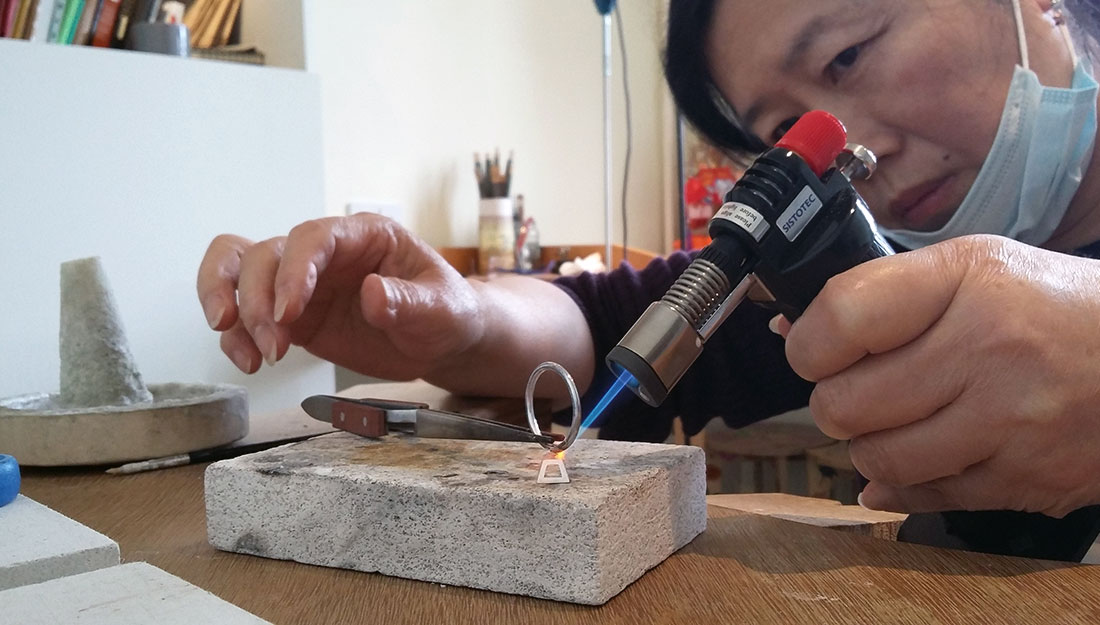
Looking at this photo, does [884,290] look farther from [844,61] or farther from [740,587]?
[844,61]

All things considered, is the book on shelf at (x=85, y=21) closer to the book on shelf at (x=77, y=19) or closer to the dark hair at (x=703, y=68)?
the book on shelf at (x=77, y=19)

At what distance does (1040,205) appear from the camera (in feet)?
2.52

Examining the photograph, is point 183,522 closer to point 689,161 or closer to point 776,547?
point 776,547

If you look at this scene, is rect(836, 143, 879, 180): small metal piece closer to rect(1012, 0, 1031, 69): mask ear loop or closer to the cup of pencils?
rect(1012, 0, 1031, 69): mask ear loop

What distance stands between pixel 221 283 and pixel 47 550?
0.31m

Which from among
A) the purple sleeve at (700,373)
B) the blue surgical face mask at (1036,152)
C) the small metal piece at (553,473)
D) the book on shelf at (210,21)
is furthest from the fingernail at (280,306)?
the book on shelf at (210,21)

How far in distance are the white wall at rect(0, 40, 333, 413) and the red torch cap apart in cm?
105

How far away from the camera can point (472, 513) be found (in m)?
0.44

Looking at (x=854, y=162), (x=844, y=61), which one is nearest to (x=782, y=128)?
(x=844, y=61)

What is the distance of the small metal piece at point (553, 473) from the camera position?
0.45m

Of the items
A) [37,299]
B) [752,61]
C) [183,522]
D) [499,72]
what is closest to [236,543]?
[183,522]

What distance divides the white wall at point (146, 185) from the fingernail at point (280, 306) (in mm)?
694

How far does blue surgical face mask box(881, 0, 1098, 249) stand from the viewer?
28.8 inches

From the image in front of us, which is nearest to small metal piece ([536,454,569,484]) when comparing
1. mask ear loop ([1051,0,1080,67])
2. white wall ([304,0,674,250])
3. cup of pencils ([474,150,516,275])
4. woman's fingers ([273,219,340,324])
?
woman's fingers ([273,219,340,324])
